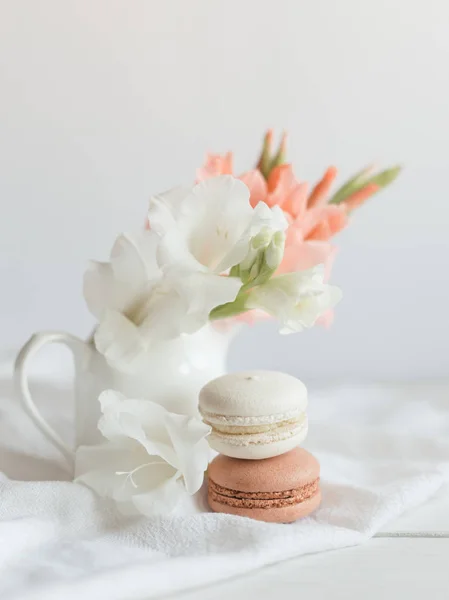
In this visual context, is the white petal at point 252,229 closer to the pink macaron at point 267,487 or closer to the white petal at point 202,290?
the white petal at point 202,290

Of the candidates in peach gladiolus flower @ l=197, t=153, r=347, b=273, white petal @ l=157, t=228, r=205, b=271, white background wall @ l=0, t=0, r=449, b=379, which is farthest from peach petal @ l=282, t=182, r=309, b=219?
white background wall @ l=0, t=0, r=449, b=379

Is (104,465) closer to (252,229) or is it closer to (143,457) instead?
(143,457)

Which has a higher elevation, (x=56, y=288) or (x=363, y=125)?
(x=363, y=125)

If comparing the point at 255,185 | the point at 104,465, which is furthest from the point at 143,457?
the point at 255,185

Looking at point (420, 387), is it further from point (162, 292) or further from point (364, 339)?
point (162, 292)

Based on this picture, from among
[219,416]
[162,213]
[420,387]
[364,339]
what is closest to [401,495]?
[219,416]

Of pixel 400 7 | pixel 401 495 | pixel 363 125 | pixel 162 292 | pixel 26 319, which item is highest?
pixel 400 7
